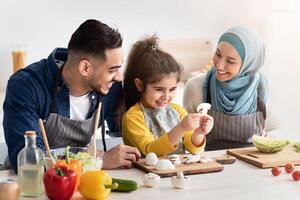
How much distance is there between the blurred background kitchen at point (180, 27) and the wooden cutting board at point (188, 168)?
1993 mm

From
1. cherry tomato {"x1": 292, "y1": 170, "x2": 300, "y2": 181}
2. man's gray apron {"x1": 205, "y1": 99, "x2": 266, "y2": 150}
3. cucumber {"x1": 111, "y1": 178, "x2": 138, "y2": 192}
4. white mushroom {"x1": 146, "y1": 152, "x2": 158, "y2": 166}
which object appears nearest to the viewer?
cucumber {"x1": 111, "y1": 178, "x2": 138, "y2": 192}

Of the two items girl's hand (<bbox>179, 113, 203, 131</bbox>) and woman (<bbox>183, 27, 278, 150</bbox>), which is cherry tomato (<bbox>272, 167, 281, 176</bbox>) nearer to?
girl's hand (<bbox>179, 113, 203, 131</bbox>)

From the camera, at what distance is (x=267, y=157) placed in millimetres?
1944

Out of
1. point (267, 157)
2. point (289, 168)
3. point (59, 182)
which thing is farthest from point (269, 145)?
point (59, 182)

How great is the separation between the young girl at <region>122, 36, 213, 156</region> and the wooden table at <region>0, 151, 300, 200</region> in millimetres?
221

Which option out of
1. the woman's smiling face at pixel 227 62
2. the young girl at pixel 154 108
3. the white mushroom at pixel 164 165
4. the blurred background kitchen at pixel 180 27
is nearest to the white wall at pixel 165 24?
the blurred background kitchen at pixel 180 27

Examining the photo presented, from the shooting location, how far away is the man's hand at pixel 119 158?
1812 millimetres

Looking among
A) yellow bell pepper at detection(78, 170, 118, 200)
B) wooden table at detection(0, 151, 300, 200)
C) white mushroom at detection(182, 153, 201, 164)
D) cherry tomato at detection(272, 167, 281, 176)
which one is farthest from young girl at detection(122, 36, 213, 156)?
yellow bell pepper at detection(78, 170, 118, 200)

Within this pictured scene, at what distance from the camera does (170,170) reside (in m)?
1.75

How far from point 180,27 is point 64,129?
7.49 feet

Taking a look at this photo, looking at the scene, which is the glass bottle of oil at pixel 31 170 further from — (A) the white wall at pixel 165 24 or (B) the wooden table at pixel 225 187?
(A) the white wall at pixel 165 24

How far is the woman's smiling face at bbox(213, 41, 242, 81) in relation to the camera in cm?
236

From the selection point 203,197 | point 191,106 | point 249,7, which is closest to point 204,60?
point 249,7

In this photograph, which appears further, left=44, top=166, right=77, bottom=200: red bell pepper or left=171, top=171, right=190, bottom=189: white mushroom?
left=171, top=171, right=190, bottom=189: white mushroom
